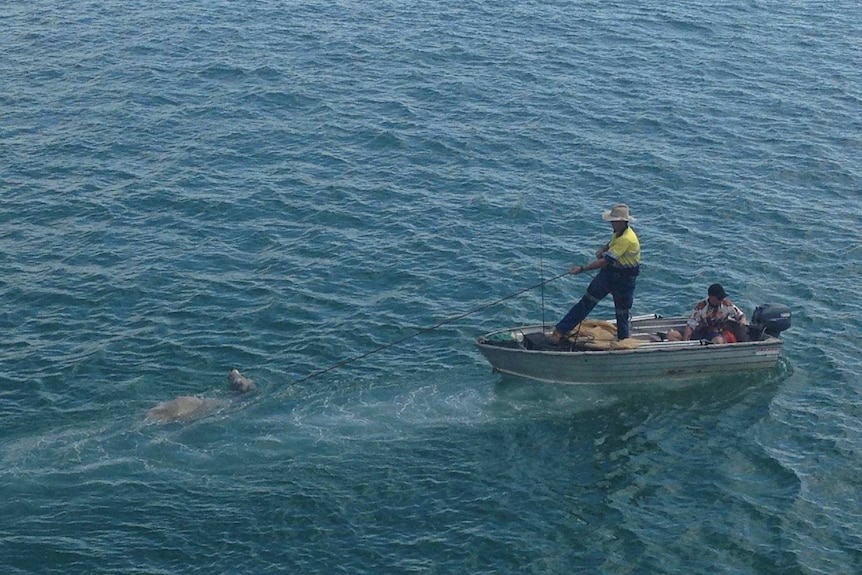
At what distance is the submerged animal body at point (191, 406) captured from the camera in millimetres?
23391

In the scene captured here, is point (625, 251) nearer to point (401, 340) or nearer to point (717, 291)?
point (717, 291)

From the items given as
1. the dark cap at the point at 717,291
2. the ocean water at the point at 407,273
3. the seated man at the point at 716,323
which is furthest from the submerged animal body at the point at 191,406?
the dark cap at the point at 717,291

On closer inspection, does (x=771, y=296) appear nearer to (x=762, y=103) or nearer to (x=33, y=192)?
(x=762, y=103)

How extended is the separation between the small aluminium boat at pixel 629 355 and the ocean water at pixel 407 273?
45cm

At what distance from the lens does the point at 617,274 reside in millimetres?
24797

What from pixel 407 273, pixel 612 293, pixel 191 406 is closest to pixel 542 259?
pixel 407 273

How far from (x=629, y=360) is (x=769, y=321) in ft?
11.1

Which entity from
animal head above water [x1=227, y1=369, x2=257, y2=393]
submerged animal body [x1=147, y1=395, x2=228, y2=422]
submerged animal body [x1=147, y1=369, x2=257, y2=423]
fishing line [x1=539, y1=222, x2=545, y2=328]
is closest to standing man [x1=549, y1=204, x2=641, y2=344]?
fishing line [x1=539, y1=222, x2=545, y2=328]

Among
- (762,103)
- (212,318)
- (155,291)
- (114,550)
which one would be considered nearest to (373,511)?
(114,550)

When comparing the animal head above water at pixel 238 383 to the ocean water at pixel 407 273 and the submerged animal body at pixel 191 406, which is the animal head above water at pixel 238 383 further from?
the ocean water at pixel 407 273

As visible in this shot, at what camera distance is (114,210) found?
105ft

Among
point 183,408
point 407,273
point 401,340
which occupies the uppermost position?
point 407,273

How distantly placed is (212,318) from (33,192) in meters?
9.07

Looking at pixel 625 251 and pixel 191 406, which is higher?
pixel 625 251
